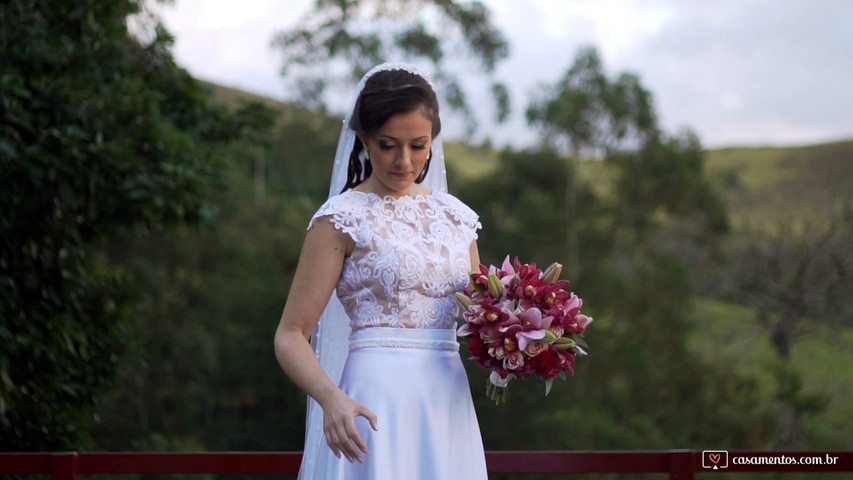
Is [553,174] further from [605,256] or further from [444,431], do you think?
[444,431]

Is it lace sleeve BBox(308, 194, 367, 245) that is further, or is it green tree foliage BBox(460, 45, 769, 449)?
green tree foliage BBox(460, 45, 769, 449)

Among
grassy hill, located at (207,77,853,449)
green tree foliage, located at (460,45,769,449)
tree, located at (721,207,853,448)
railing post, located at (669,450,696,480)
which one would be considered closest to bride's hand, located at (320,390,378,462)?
railing post, located at (669,450,696,480)

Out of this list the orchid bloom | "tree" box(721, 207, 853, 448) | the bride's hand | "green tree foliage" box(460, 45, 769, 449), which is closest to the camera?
the bride's hand

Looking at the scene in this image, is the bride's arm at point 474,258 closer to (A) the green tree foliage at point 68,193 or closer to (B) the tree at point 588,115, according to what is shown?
(A) the green tree foliage at point 68,193

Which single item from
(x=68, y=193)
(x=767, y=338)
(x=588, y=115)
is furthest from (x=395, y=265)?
(x=767, y=338)

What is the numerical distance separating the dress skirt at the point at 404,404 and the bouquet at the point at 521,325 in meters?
0.11

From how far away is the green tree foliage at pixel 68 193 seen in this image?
5.64m

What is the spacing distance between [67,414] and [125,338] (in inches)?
33.3

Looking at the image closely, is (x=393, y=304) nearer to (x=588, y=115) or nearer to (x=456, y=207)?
(x=456, y=207)

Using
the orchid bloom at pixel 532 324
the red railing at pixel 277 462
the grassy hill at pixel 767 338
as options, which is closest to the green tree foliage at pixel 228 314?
the grassy hill at pixel 767 338

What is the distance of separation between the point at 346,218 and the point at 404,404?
0.48 m

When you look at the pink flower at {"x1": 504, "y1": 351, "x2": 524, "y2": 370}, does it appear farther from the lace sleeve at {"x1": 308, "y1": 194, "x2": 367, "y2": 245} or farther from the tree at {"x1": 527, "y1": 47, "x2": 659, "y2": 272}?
the tree at {"x1": 527, "y1": 47, "x2": 659, "y2": 272}

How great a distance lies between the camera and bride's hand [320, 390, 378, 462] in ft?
7.68

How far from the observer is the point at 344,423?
2354mm
